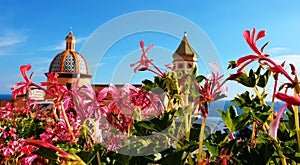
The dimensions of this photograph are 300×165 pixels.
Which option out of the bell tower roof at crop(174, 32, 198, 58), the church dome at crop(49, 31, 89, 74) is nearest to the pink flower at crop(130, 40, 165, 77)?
the bell tower roof at crop(174, 32, 198, 58)

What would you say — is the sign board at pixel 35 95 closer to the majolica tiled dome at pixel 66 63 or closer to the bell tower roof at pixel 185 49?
the bell tower roof at pixel 185 49

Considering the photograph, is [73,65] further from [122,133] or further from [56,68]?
[122,133]


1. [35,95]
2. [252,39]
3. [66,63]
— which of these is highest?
[66,63]

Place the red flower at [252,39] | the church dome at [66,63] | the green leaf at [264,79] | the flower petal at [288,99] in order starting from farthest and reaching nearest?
the church dome at [66,63] < the green leaf at [264,79] < the red flower at [252,39] < the flower petal at [288,99]

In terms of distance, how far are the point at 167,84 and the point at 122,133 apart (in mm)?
181

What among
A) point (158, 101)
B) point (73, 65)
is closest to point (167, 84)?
point (158, 101)

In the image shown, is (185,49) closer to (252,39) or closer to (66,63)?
(252,39)

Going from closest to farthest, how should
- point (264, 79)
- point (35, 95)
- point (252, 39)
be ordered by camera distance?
point (252, 39), point (264, 79), point (35, 95)

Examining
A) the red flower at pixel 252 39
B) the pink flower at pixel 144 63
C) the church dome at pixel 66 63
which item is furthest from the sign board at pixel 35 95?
the church dome at pixel 66 63

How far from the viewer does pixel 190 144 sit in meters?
0.52

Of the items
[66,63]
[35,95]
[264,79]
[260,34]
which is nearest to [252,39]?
[260,34]

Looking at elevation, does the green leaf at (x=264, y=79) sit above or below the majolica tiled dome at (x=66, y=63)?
below

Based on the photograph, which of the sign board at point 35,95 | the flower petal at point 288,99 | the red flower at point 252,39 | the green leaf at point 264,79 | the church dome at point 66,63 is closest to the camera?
the flower petal at point 288,99

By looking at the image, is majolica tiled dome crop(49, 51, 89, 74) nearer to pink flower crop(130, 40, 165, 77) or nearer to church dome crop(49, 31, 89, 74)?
church dome crop(49, 31, 89, 74)
